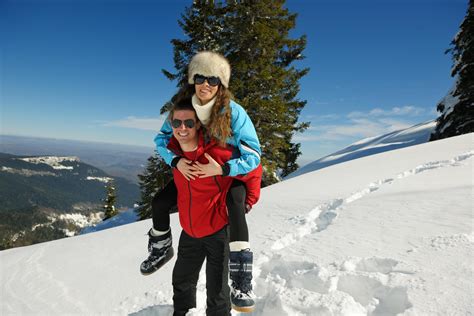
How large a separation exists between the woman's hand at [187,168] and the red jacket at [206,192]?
5 centimetres

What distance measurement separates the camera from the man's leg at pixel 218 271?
2.30 metres

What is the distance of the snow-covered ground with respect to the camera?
249cm

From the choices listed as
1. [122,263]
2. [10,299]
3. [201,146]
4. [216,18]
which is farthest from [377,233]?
[216,18]

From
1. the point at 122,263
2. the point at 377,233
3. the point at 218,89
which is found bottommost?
the point at 122,263

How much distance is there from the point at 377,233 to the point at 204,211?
256 centimetres

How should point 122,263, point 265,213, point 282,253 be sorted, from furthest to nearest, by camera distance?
point 265,213 < point 122,263 < point 282,253

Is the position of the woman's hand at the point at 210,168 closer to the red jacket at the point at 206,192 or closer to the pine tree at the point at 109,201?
the red jacket at the point at 206,192

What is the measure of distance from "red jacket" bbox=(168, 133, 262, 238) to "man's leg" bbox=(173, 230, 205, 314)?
0.63 ft

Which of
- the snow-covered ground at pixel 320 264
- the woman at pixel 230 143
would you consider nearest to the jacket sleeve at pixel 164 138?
the woman at pixel 230 143

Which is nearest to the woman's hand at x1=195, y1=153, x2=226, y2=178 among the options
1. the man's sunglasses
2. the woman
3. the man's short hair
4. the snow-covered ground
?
the woman

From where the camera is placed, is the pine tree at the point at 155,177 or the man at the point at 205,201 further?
the pine tree at the point at 155,177

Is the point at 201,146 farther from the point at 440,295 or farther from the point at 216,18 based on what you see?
the point at 216,18

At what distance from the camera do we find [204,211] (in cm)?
225

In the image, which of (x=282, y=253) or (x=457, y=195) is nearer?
(x=282, y=253)
